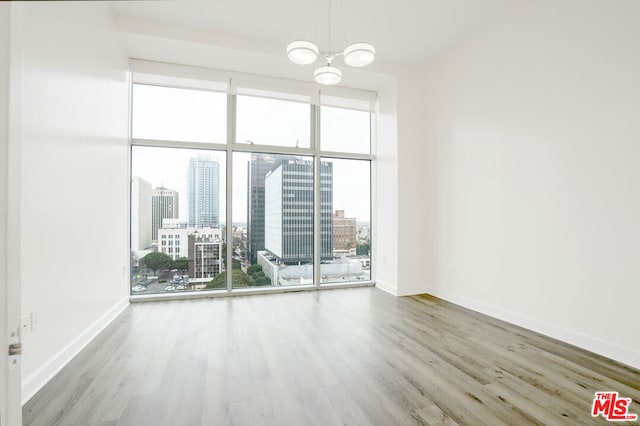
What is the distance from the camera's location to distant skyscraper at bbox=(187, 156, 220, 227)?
411cm

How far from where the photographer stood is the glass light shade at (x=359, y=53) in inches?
94.1

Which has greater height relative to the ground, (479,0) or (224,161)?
(479,0)

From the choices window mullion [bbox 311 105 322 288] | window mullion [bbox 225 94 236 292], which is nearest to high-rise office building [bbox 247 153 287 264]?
window mullion [bbox 225 94 236 292]

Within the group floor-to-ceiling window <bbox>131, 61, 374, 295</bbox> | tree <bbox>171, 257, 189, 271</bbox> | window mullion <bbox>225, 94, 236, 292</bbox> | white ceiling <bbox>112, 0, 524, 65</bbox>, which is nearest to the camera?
white ceiling <bbox>112, 0, 524, 65</bbox>

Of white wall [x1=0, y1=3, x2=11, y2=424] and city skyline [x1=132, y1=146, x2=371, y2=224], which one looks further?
city skyline [x1=132, y1=146, x2=371, y2=224]

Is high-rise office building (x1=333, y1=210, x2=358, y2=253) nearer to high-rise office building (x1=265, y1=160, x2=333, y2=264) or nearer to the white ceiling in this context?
high-rise office building (x1=265, y1=160, x2=333, y2=264)

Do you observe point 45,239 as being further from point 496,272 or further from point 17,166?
point 496,272

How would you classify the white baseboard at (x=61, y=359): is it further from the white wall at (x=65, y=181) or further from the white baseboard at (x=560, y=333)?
the white baseboard at (x=560, y=333)

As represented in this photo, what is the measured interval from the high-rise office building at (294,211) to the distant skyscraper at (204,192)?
2.33ft

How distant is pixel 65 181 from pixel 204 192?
2535mm

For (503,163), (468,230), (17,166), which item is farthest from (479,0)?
(17,166)

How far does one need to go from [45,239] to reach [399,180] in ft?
12.4

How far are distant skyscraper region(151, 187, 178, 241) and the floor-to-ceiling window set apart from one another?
0.01 metres

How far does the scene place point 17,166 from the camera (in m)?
0.70
